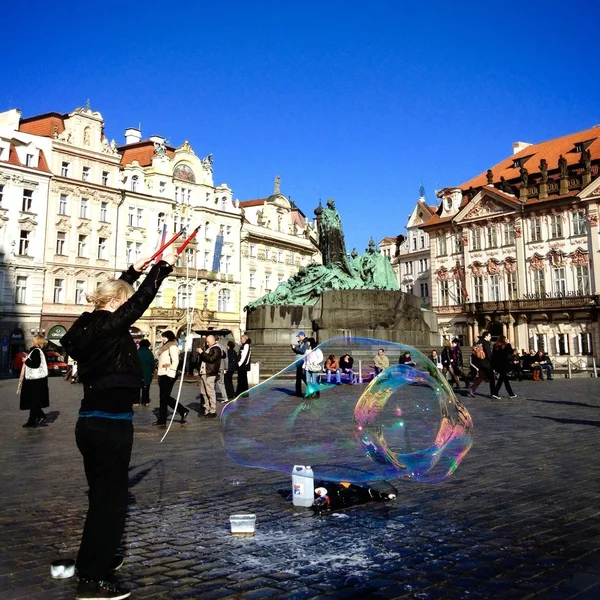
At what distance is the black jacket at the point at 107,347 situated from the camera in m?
3.70

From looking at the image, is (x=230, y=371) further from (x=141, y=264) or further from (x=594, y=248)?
(x=594, y=248)

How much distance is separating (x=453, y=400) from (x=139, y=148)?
5751cm

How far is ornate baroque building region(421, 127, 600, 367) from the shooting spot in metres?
47.6

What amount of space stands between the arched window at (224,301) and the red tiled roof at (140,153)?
1339 cm

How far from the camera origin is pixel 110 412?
→ 3695mm

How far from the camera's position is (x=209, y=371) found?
43.6 ft

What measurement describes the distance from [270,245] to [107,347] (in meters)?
64.5

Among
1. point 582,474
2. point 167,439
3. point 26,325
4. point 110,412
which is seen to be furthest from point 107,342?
point 26,325

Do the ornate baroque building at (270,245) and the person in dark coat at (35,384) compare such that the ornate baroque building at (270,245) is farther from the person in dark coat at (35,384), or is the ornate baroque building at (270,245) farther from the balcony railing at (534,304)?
the person in dark coat at (35,384)

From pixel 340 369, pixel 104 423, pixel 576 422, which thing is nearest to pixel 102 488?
pixel 104 423

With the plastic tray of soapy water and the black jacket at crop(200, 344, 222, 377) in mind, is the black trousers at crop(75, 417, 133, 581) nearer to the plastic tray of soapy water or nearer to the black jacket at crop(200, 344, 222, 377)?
the plastic tray of soapy water

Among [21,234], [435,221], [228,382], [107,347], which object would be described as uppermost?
[435,221]

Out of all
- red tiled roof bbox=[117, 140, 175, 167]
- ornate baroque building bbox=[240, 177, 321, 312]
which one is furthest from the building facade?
red tiled roof bbox=[117, 140, 175, 167]

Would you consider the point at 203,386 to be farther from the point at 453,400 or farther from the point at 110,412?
the point at 110,412
